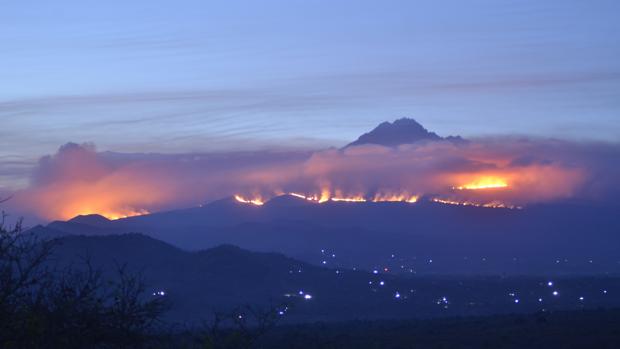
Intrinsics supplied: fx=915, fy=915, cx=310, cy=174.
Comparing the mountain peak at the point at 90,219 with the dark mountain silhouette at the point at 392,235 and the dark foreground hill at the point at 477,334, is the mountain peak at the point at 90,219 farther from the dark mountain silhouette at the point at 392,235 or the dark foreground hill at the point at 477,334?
the dark foreground hill at the point at 477,334

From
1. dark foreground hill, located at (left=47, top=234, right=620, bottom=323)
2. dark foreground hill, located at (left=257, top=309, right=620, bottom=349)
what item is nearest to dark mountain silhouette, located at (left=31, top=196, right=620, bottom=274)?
dark foreground hill, located at (left=47, top=234, right=620, bottom=323)

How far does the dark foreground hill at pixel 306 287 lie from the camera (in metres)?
70.2

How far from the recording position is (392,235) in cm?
16638

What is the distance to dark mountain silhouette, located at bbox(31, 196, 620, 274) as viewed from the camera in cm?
14252

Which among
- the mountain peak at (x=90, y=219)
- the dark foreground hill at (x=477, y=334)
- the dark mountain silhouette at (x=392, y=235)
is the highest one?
the mountain peak at (x=90, y=219)

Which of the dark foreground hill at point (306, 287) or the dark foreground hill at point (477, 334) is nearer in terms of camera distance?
the dark foreground hill at point (477, 334)

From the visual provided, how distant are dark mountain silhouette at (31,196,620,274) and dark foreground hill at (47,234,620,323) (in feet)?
103

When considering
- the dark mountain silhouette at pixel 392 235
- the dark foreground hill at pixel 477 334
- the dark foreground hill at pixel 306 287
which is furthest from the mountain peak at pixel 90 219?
the dark foreground hill at pixel 477 334

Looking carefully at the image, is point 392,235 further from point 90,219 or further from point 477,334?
point 477,334

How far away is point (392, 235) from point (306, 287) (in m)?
86.7

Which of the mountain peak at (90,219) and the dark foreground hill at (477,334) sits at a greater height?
the mountain peak at (90,219)

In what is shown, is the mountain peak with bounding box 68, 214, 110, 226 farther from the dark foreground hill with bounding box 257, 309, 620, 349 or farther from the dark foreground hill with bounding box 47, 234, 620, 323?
the dark foreground hill with bounding box 257, 309, 620, 349

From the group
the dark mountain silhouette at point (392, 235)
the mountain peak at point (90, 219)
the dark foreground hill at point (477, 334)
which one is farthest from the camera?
the dark mountain silhouette at point (392, 235)

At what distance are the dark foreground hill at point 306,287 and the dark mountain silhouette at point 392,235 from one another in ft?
103
